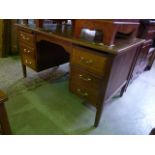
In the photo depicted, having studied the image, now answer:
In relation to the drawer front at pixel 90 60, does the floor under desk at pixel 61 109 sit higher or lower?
lower

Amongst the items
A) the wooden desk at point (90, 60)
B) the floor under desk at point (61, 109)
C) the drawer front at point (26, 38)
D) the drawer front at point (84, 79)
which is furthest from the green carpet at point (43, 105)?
the drawer front at point (26, 38)

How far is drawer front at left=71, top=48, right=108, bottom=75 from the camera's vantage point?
3.59 feet

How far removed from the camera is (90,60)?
1.15 meters

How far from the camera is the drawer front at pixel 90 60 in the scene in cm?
110

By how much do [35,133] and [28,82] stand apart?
0.82 meters

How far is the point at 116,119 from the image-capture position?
152cm

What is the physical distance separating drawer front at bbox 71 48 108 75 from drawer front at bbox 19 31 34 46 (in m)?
0.60

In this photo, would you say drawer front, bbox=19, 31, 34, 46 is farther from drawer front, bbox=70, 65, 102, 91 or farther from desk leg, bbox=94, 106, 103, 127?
desk leg, bbox=94, 106, 103, 127

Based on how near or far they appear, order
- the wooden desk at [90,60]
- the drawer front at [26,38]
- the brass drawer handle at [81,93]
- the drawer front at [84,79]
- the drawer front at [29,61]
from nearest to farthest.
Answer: the wooden desk at [90,60], the drawer front at [84,79], the brass drawer handle at [81,93], the drawer front at [26,38], the drawer front at [29,61]

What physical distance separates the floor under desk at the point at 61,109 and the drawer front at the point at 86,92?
267 mm

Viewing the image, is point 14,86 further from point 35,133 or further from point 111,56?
point 111,56

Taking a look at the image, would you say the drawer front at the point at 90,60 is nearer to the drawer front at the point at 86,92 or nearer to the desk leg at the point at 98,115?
the drawer front at the point at 86,92
